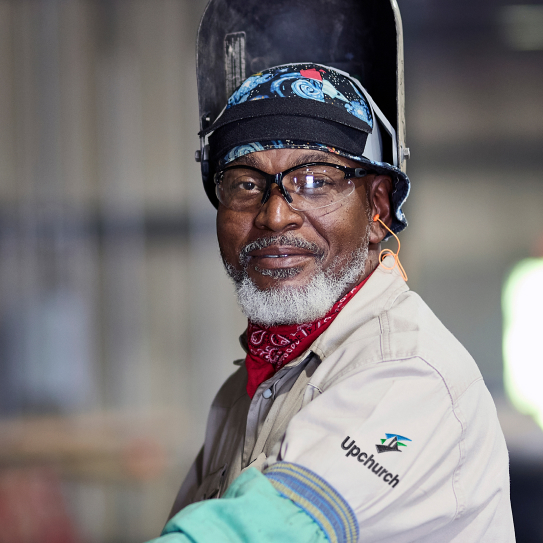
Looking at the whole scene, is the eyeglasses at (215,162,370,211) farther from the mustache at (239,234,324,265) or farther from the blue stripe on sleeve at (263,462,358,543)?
the blue stripe on sleeve at (263,462,358,543)

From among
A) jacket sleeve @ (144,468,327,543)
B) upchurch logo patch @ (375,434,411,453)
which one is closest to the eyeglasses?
upchurch logo patch @ (375,434,411,453)

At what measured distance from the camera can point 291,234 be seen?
4.13 feet

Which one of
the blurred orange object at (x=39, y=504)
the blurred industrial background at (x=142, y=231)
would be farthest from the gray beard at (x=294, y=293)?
the blurred orange object at (x=39, y=504)

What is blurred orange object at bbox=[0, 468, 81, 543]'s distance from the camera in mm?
3402

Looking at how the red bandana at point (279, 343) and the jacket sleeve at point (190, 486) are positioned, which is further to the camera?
the jacket sleeve at point (190, 486)

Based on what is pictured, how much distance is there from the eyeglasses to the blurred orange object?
274cm

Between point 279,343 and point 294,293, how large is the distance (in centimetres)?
11

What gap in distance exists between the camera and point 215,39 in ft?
5.28

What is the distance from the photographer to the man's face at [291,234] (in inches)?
49.8

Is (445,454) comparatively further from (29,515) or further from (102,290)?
(29,515)

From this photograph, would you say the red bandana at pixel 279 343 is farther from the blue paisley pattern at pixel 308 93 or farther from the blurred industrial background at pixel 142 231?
the blurred industrial background at pixel 142 231

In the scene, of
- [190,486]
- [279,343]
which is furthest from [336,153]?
[190,486]

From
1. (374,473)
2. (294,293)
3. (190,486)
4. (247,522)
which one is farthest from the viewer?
(190,486)

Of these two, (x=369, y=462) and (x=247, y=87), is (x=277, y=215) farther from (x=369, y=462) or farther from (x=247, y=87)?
(x=369, y=462)
